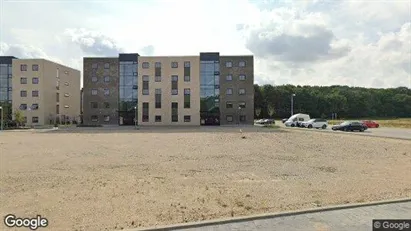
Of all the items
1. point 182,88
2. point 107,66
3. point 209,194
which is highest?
point 107,66

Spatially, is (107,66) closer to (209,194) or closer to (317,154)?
(317,154)

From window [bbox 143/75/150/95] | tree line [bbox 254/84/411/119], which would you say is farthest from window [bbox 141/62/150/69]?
tree line [bbox 254/84/411/119]

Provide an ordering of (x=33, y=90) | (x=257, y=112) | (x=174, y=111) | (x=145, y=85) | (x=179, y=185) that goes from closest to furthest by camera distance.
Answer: (x=179, y=185) < (x=174, y=111) < (x=145, y=85) < (x=33, y=90) < (x=257, y=112)

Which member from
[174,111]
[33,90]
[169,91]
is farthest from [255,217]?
[33,90]

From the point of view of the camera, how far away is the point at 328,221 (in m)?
7.37

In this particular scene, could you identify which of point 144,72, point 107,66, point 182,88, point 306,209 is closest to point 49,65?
point 107,66

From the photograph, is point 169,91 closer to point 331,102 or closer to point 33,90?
point 33,90

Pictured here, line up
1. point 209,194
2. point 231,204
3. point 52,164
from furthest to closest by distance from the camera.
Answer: point 52,164 → point 209,194 → point 231,204

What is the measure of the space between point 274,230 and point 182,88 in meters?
65.8

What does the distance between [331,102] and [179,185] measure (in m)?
119

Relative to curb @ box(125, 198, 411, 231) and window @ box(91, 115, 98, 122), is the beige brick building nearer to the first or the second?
window @ box(91, 115, 98, 122)

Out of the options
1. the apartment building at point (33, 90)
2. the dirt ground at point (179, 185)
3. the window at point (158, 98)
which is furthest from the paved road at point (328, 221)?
the apartment building at point (33, 90)

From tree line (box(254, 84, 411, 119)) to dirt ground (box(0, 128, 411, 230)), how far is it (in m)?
97.3

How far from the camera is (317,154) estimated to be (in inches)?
805
